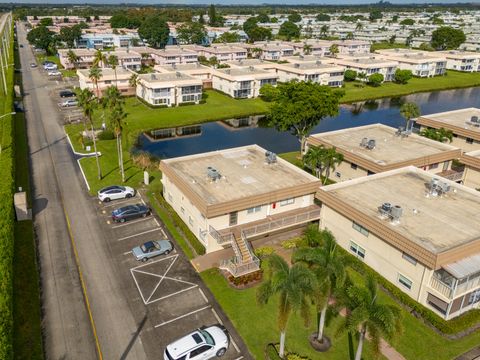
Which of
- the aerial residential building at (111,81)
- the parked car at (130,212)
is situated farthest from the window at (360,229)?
the aerial residential building at (111,81)

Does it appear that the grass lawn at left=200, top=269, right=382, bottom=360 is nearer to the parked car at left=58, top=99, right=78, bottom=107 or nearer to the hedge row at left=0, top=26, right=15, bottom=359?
the hedge row at left=0, top=26, right=15, bottom=359

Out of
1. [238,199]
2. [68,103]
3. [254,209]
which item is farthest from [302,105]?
[68,103]

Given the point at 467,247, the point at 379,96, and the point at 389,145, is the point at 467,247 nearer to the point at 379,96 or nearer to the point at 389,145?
the point at 389,145

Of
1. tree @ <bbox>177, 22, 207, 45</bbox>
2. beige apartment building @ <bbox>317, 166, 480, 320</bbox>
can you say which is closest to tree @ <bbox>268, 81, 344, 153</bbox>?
beige apartment building @ <bbox>317, 166, 480, 320</bbox>

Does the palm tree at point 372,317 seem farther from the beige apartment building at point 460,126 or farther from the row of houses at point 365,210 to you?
the beige apartment building at point 460,126

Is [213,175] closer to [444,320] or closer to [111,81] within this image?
[444,320]
